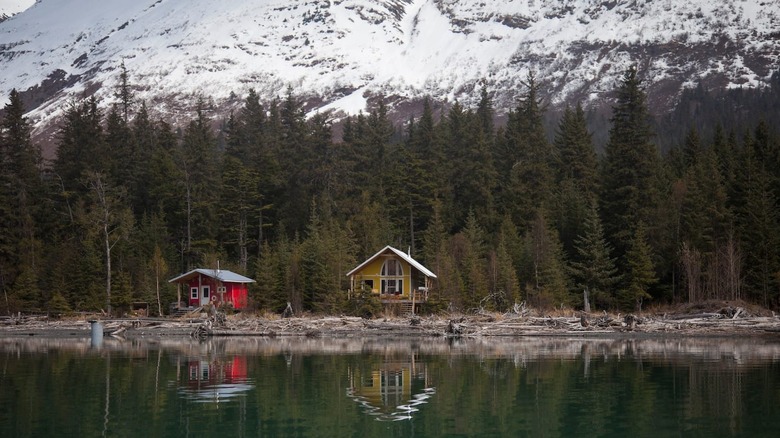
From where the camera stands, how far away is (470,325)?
5319 centimetres

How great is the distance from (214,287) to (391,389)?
4397 centimetres

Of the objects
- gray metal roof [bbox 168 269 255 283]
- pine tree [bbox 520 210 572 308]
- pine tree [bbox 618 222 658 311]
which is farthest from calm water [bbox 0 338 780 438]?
gray metal roof [bbox 168 269 255 283]

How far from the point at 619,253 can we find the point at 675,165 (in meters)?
22.1

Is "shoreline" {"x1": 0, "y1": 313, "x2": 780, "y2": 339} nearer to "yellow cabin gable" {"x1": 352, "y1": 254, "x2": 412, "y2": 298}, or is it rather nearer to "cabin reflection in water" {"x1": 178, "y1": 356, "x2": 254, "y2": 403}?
"yellow cabin gable" {"x1": 352, "y1": 254, "x2": 412, "y2": 298}

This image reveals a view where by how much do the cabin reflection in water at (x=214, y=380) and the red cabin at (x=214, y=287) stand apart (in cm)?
3121

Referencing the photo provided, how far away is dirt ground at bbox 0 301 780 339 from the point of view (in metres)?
51.1

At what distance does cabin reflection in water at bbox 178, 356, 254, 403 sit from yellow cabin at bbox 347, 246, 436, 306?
30534 millimetres

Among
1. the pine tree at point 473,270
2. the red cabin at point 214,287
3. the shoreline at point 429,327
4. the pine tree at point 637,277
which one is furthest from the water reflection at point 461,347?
the red cabin at point 214,287

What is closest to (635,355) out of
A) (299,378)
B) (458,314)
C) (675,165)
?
(299,378)

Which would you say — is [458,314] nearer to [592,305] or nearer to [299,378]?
[592,305]

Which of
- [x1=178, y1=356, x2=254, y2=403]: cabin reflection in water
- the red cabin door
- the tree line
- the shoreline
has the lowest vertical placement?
[x1=178, y1=356, x2=254, y2=403]: cabin reflection in water

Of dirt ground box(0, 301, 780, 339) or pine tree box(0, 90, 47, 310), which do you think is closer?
dirt ground box(0, 301, 780, 339)

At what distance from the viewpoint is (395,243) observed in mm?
77438

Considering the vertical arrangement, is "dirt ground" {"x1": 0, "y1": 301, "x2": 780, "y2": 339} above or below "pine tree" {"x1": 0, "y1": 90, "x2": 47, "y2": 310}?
below
